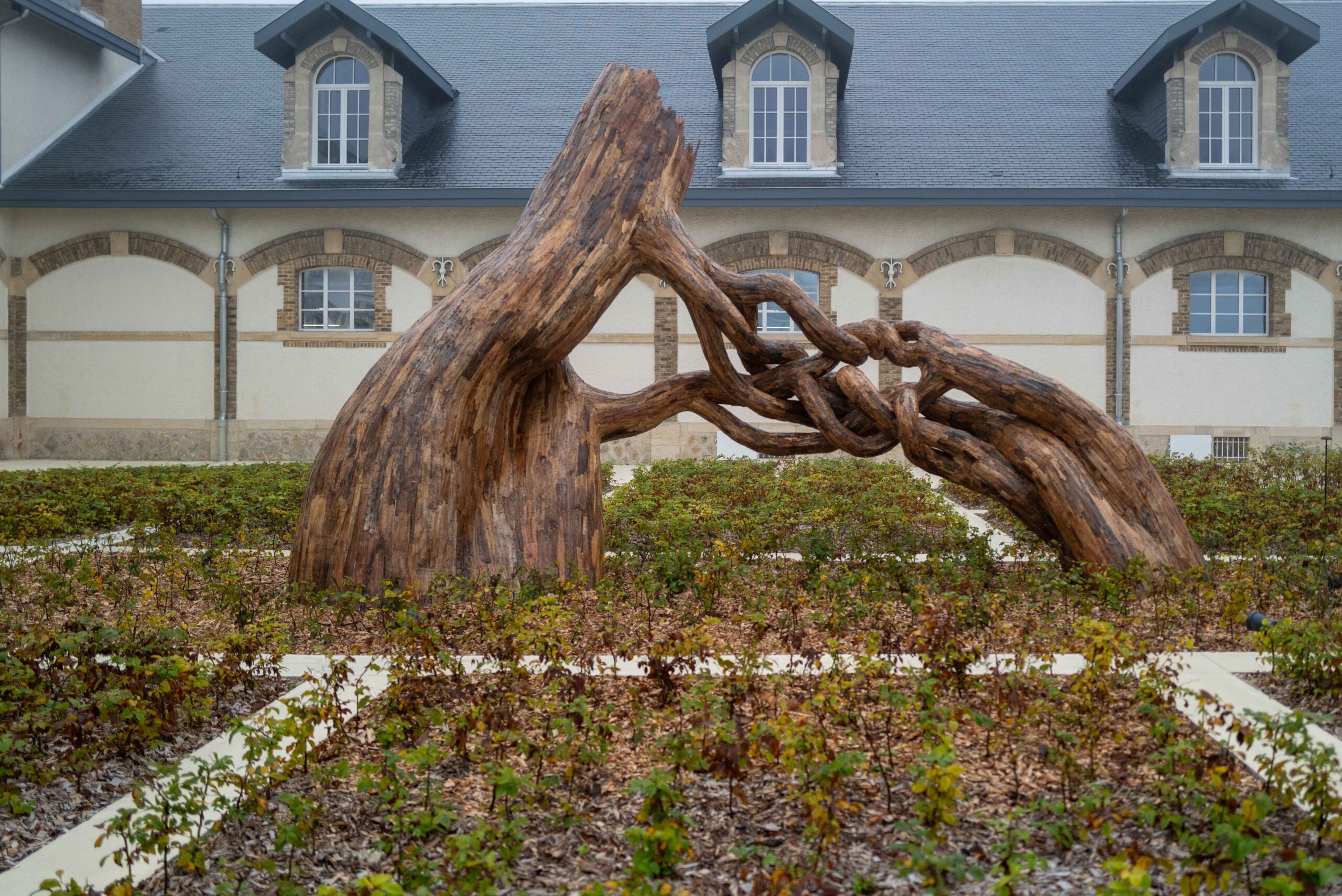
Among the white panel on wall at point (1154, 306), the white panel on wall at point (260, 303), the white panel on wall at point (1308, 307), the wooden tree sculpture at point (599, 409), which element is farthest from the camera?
the white panel on wall at point (260, 303)

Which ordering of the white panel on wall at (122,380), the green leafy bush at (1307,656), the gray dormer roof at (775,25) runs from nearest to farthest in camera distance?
the green leafy bush at (1307,656)
the gray dormer roof at (775,25)
the white panel on wall at (122,380)

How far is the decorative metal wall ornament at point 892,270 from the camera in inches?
736

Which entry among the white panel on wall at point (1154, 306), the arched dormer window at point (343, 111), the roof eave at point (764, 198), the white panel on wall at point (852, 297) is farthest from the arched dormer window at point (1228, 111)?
the arched dormer window at point (343, 111)

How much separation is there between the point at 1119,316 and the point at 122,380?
18024mm

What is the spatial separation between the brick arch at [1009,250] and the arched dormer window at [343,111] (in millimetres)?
10381

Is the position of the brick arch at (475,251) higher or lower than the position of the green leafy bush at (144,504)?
higher

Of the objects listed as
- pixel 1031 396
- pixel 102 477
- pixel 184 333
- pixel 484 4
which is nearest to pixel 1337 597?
pixel 1031 396

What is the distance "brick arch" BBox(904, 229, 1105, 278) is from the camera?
1852 centimetres

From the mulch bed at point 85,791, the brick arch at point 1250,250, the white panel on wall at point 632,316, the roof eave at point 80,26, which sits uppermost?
the roof eave at point 80,26

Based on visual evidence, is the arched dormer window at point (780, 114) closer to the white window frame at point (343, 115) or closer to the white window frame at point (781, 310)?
the white window frame at point (781, 310)

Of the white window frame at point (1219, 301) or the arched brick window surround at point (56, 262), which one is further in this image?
the arched brick window surround at point (56, 262)

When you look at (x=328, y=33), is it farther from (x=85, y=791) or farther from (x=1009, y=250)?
(x=85, y=791)

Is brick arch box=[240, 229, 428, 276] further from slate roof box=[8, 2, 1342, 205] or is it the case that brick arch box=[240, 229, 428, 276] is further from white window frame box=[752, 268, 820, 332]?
white window frame box=[752, 268, 820, 332]

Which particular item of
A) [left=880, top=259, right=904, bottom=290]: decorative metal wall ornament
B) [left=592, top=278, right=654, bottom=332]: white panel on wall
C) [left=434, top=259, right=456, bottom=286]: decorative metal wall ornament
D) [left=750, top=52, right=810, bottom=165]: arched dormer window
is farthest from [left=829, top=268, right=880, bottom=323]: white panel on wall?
[left=434, top=259, right=456, bottom=286]: decorative metal wall ornament
